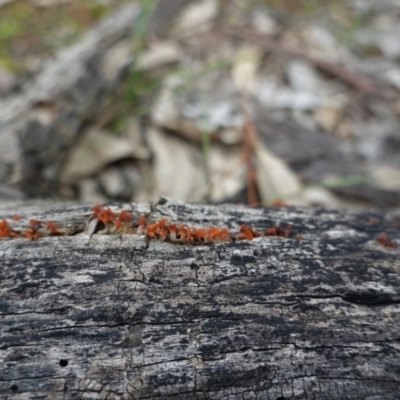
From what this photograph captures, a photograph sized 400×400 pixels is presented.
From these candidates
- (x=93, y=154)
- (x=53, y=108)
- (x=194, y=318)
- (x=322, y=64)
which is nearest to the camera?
(x=194, y=318)

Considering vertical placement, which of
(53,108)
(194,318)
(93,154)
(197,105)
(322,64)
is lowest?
(194,318)

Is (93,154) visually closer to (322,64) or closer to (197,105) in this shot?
(197,105)

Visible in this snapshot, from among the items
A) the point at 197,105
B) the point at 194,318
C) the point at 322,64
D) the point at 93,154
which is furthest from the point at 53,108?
the point at 322,64

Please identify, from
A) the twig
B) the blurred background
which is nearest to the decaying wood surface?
the blurred background

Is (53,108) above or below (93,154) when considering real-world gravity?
above

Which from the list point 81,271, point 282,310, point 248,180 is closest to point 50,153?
point 248,180

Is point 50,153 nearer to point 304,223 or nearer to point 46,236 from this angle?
point 46,236
